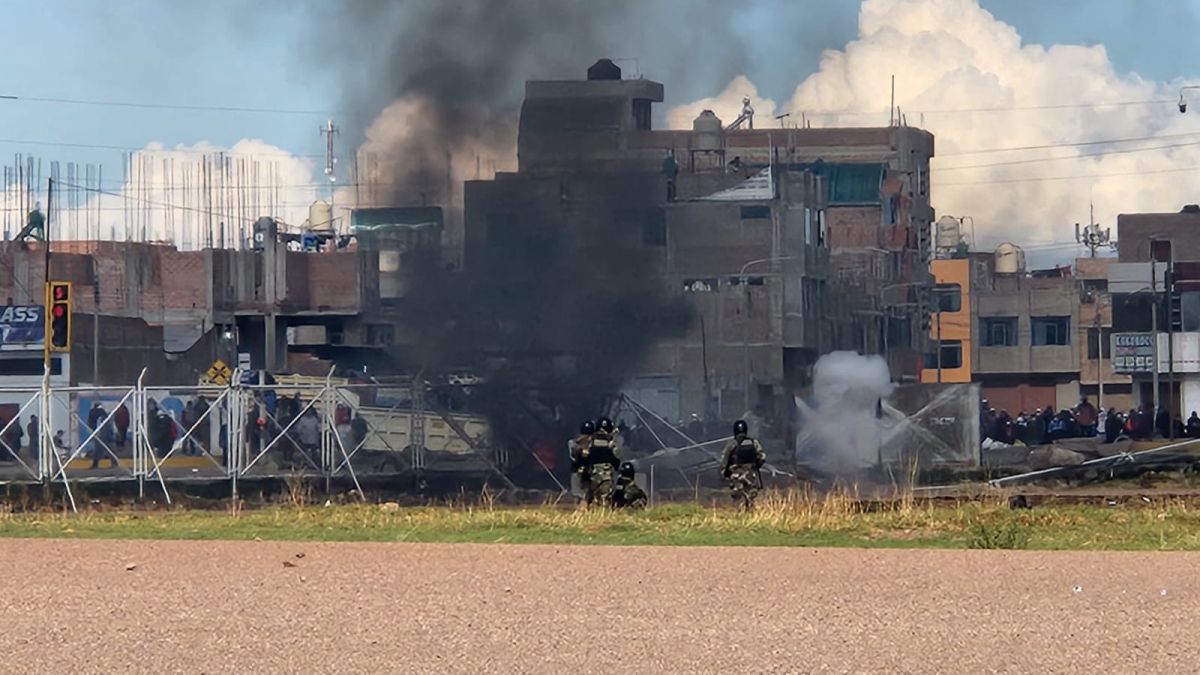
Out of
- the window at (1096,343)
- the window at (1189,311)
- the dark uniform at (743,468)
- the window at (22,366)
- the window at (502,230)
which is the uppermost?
the window at (502,230)

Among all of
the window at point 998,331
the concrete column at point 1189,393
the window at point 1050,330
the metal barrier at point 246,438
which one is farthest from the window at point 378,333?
the window at point 1050,330

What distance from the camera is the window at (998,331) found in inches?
3231

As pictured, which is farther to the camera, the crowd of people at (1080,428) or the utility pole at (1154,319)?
the utility pole at (1154,319)

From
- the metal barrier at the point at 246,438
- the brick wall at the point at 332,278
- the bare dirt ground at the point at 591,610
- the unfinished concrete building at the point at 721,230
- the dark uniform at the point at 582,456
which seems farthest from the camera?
the brick wall at the point at 332,278

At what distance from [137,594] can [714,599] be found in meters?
4.68

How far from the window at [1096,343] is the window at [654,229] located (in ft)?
109

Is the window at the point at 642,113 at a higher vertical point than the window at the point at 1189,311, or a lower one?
higher

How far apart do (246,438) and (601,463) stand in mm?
A: 11588

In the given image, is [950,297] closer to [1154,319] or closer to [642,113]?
[1154,319]

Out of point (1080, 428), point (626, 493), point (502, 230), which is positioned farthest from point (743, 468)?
point (1080, 428)

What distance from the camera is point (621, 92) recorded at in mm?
60500

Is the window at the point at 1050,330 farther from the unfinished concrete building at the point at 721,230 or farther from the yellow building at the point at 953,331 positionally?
the unfinished concrete building at the point at 721,230

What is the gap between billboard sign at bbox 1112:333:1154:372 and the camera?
67.7 metres

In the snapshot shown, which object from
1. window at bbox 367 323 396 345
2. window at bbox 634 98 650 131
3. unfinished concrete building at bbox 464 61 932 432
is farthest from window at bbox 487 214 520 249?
window at bbox 367 323 396 345
